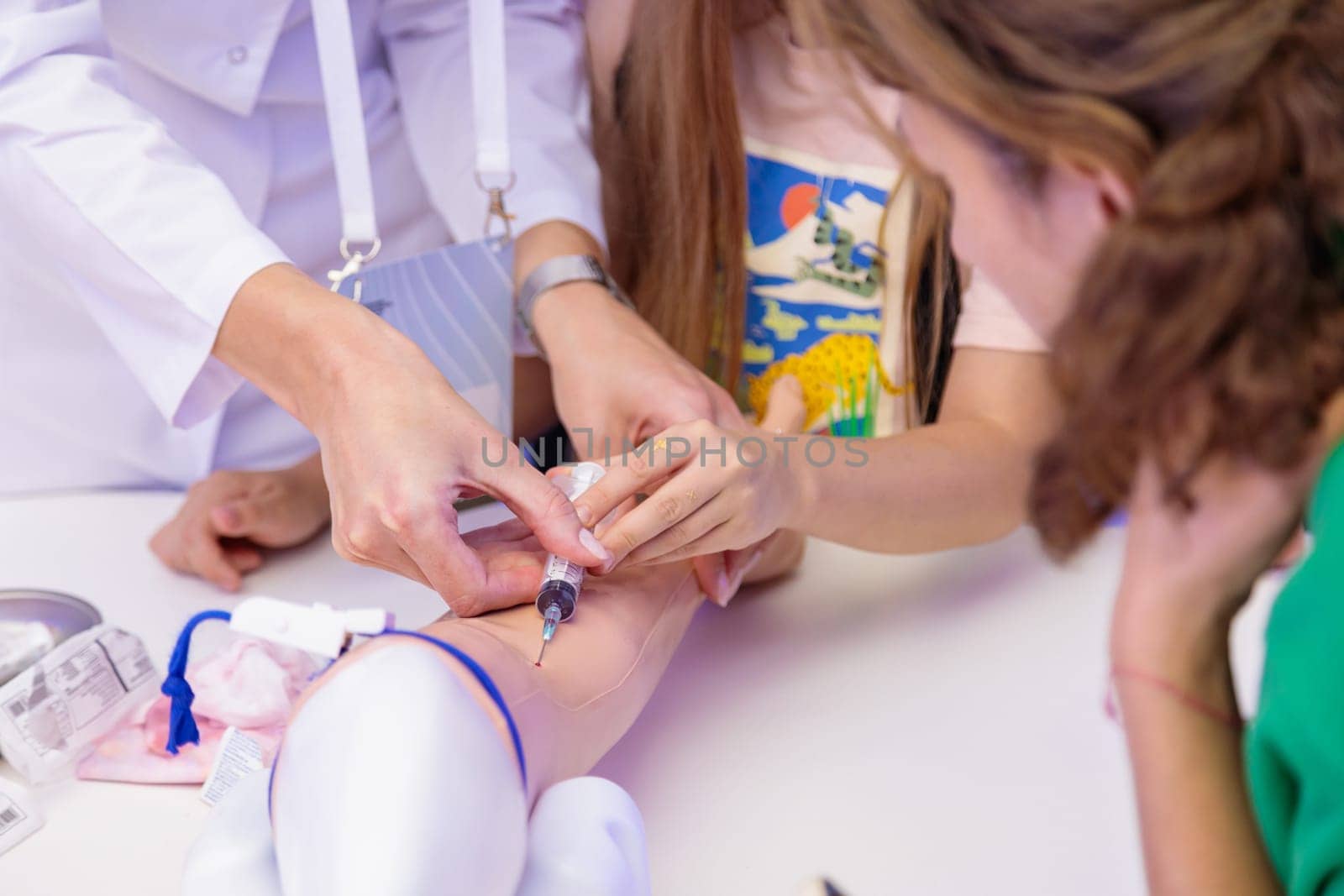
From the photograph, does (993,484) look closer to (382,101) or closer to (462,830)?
(462,830)

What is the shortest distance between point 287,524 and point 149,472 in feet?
0.71

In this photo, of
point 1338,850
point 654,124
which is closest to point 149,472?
point 654,124

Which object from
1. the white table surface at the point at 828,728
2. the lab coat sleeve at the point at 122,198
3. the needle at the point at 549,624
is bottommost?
the white table surface at the point at 828,728

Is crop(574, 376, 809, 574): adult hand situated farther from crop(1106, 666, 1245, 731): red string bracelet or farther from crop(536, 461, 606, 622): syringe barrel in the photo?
crop(1106, 666, 1245, 731): red string bracelet

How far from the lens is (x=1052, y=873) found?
783 millimetres

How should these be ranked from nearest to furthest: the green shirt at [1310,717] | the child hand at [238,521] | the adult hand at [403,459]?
the green shirt at [1310,717] → the adult hand at [403,459] → the child hand at [238,521]

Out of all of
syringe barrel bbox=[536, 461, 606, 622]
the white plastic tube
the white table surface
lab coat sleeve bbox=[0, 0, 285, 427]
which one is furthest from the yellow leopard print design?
the white plastic tube

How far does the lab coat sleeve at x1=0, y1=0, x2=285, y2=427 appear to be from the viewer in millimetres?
914

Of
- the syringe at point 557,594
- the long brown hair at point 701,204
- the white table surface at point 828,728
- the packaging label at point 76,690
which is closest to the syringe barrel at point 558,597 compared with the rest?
the syringe at point 557,594

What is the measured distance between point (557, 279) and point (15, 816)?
59cm

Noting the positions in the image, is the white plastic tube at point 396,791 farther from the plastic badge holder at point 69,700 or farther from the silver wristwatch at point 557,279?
the silver wristwatch at point 557,279

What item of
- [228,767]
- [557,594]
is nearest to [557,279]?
[557,594]

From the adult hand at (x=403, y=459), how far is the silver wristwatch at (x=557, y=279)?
0.87ft

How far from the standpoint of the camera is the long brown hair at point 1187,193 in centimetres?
45
